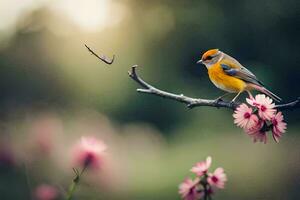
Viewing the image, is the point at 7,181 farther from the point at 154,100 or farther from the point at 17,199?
the point at 154,100

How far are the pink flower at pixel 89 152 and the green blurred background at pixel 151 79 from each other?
1697 mm

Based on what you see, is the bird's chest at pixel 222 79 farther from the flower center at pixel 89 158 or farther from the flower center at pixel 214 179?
the flower center at pixel 214 179

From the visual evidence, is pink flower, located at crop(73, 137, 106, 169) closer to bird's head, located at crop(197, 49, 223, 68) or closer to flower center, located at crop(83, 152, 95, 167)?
flower center, located at crop(83, 152, 95, 167)

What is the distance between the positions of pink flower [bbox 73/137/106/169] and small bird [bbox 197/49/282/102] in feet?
0.60

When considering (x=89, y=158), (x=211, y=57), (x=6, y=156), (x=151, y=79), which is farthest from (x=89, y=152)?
(x=151, y=79)

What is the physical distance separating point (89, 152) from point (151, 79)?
153 inches

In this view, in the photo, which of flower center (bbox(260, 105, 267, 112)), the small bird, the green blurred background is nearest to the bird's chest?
the small bird

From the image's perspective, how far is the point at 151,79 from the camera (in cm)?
462

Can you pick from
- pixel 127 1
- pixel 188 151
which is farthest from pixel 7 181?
pixel 127 1

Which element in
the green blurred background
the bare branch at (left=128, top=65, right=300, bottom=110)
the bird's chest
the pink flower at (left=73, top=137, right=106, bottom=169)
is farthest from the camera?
the green blurred background

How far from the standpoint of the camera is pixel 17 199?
2070mm

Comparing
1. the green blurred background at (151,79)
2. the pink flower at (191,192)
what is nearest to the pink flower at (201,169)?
the pink flower at (191,192)

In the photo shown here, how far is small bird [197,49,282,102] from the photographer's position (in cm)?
80

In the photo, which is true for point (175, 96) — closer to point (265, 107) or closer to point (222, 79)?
point (265, 107)
